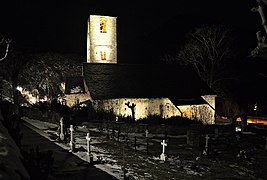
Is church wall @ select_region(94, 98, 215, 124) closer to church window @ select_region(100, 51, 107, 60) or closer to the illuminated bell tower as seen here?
the illuminated bell tower

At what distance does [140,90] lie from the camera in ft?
99.8

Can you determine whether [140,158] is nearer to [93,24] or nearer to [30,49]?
[93,24]

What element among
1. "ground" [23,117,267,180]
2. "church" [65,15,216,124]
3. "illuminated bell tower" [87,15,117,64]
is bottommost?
"ground" [23,117,267,180]

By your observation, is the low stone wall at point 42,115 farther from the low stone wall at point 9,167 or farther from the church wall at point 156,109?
the low stone wall at point 9,167

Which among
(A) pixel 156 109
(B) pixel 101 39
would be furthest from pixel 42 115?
(B) pixel 101 39

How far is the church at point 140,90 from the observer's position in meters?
28.6

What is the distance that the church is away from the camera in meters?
28.6

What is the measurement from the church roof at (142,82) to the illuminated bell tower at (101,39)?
5.35 meters

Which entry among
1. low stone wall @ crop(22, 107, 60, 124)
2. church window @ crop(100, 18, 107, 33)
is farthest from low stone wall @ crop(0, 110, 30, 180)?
church window @ crop(100, 18, 107, 33)

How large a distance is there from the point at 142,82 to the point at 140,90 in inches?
75.4

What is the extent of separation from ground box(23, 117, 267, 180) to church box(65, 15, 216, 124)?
411 inches

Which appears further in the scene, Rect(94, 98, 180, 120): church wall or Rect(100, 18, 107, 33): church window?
Rect(100, 18, 107, 33): church window

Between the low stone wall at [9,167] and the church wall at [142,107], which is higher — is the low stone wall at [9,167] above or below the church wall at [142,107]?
below

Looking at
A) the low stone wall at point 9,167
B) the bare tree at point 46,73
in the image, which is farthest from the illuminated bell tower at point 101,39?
the low stone wall at point 9,167
